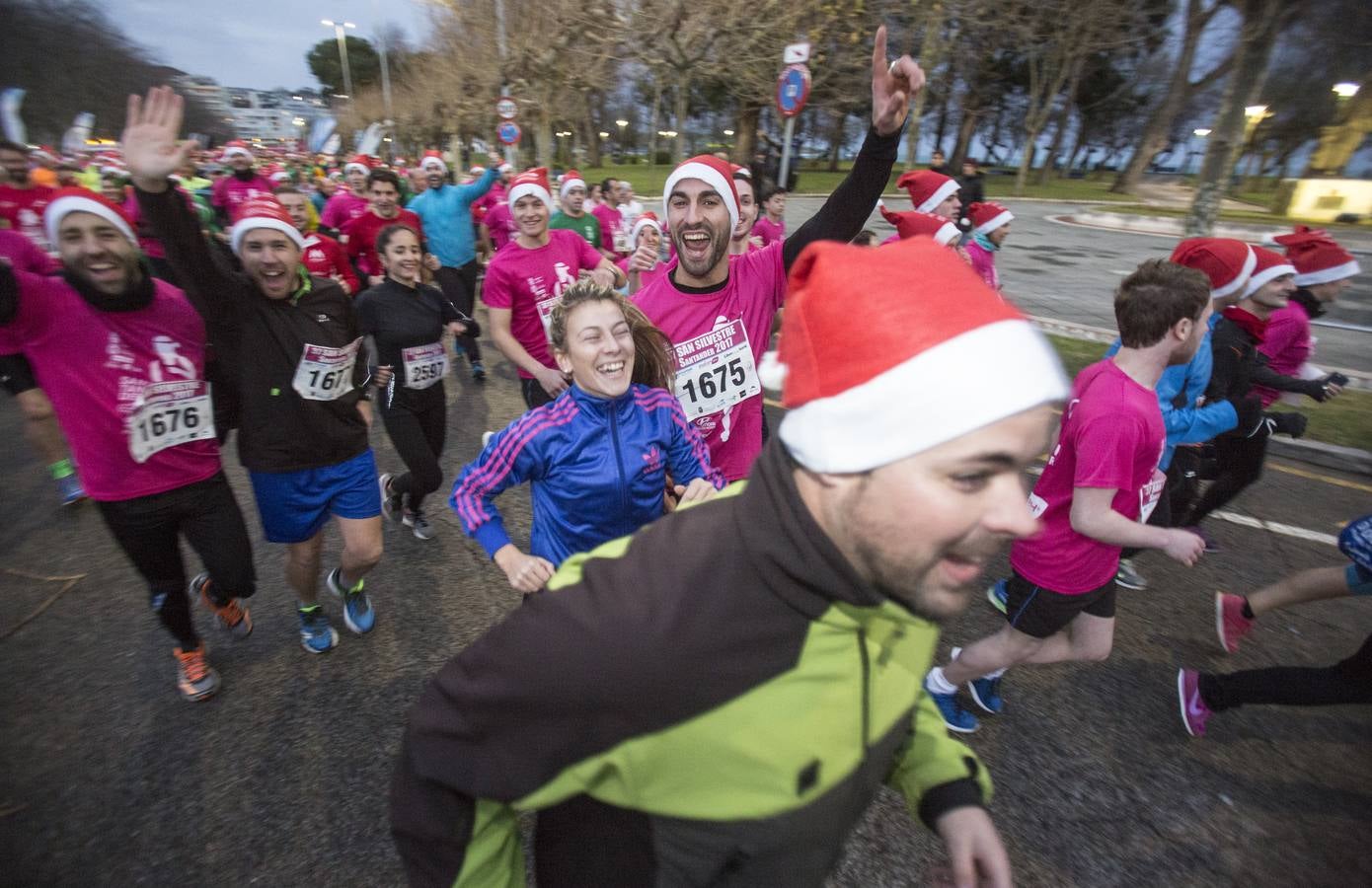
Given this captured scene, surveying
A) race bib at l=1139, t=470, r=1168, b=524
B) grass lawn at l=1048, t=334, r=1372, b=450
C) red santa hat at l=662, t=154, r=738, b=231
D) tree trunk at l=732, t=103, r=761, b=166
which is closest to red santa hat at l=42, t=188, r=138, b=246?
red santa hat at l=662, t=154, r=738, b=231

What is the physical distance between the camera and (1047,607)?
8.57ft

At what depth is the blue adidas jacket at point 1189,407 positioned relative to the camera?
10.3 ft

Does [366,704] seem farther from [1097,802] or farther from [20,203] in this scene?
[20,203]

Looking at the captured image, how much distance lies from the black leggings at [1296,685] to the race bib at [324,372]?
4.29 m

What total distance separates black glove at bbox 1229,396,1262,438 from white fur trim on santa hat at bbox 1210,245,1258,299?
2.09ft

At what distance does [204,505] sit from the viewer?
2.87m

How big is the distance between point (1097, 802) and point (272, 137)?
117 m

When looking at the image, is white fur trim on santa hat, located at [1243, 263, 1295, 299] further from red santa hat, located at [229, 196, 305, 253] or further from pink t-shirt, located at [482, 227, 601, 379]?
red santa hat, located at [229, 196, 305, 253]

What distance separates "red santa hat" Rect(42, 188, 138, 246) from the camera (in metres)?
2.44

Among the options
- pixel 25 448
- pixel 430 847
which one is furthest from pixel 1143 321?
pixel 25 448

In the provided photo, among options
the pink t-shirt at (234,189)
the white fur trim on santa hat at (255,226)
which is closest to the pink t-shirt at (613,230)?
the pink t-shirt at (234,189)

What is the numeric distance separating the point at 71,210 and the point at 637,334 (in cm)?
222

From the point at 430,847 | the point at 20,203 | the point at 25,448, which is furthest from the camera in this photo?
the point at 20,203

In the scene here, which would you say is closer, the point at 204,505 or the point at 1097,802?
the point at 1097,802
